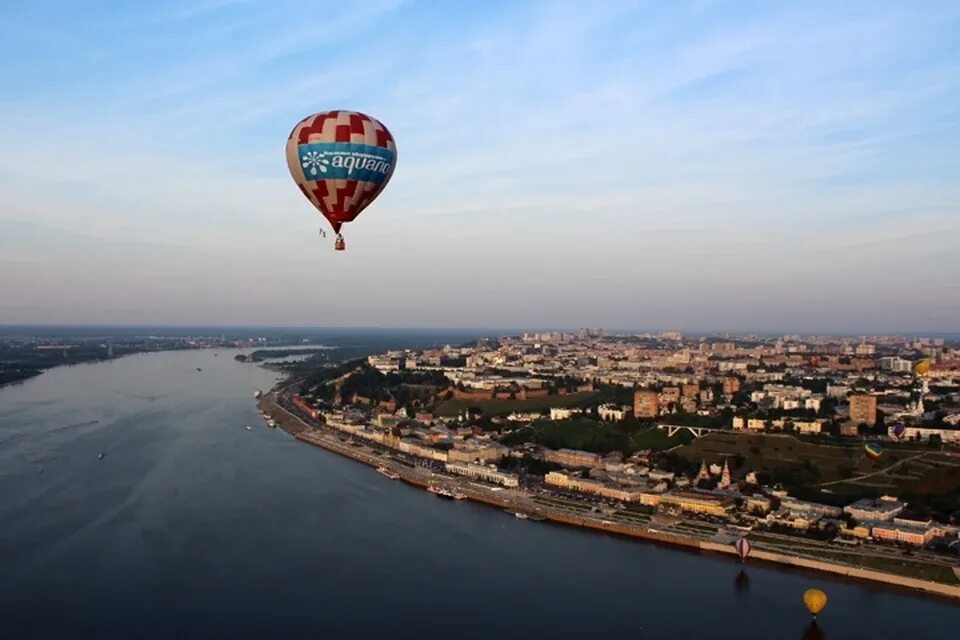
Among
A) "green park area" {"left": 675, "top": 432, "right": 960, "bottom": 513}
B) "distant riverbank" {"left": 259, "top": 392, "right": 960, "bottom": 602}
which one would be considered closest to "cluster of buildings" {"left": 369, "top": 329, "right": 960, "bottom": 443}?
"green park area" {"left": 675, "top": 432, "right": 960, "bottom": 513}

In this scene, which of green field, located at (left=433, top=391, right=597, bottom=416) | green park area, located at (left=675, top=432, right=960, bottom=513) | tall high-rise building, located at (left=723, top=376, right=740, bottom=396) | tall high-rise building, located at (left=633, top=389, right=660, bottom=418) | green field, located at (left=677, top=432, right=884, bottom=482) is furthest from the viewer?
tall high-rise building, located at (left=723, top=376, right=740, bottom=396)

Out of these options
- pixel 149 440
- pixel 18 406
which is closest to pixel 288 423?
pixel 149 440

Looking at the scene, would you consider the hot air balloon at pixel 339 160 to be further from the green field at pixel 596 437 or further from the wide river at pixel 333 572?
the green field at pixel 596 437

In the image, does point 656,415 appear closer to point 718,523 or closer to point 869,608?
point 718,523

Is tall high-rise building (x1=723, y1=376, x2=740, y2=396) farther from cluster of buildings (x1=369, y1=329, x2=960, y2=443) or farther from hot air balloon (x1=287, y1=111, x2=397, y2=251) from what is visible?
hot air balloon (x1=287, y1=111, x2=397, y2=251)

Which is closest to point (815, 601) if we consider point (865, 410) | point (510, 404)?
point (865, 410)

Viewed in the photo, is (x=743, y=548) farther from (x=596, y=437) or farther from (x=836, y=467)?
(x=596, y=437)
